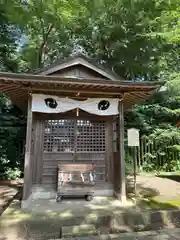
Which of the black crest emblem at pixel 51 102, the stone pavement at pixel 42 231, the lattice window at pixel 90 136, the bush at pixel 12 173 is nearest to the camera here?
the stone pavement at pixel 42 231

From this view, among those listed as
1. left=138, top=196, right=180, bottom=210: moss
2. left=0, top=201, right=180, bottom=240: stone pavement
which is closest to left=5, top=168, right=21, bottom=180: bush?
left=0, top=201, right=180, bottom=240: stone pavement

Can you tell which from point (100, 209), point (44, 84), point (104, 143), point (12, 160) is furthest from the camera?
point (12, 160)

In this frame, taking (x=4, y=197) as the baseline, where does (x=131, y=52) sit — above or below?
above

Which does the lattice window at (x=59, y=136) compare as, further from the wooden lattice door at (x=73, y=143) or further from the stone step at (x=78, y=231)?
the stone step at (x=78, y=231)

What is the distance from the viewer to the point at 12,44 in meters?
11.7

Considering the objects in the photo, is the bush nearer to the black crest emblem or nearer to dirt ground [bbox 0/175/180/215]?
dirt ground [bbox 0/175/180/215]

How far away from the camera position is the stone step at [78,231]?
3855 millimetres

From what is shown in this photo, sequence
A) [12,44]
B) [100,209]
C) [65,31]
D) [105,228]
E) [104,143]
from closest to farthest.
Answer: [105,228]
[100,209]
[104,143]
[12,44]
[65,31]

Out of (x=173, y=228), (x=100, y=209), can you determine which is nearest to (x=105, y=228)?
(x=100, y=209)

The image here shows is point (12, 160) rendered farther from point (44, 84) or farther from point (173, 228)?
point (173, 228)

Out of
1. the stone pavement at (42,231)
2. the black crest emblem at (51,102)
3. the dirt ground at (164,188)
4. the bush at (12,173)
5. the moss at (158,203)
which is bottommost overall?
the stone pavement at (42,231)

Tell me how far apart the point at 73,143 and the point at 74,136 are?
20cm

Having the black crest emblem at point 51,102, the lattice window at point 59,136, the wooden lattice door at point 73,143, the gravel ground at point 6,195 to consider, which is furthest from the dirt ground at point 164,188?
the gravel ground at point 6,195

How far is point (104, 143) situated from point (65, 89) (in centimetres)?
198
